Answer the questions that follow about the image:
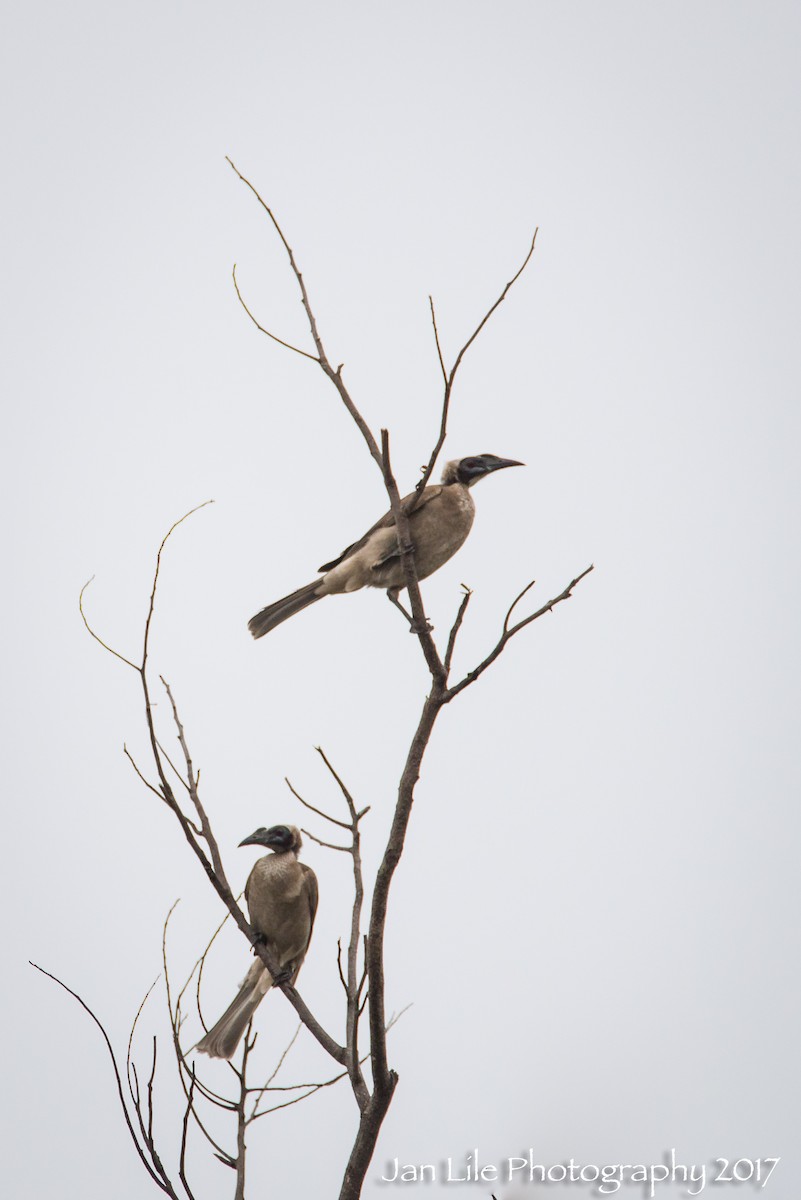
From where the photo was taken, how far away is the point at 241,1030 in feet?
16.4

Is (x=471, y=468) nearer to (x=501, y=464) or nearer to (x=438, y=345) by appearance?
(x=501, y=464)

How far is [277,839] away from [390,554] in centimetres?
158

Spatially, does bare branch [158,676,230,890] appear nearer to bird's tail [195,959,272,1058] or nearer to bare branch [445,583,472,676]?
bare branch [445,583,472,676]

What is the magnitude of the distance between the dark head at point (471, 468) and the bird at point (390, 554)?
7cm

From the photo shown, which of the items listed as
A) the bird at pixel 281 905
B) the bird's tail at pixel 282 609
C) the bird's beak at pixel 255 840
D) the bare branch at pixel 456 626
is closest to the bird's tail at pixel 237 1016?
the bird at pixel 281 905

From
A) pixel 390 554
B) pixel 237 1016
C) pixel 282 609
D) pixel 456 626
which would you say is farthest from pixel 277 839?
pixel 456 626

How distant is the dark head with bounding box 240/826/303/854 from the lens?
5652mm

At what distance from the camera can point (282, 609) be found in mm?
5559

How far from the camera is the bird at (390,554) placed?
17.2 ft

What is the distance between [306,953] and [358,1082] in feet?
8.58

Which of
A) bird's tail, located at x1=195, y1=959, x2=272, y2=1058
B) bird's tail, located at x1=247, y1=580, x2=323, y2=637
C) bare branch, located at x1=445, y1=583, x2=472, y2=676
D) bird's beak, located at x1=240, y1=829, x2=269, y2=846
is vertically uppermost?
bird's tail, located at x1=247, y1=580, x2=323, y2=637

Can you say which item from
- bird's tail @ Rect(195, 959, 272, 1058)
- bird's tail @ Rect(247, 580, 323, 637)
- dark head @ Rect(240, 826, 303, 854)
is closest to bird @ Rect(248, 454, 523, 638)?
bird's tail @ Rect(247, 580, 323, 637)

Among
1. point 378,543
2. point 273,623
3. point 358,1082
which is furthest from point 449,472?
point 358,1082

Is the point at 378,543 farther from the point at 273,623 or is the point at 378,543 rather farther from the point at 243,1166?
the point at 243,1166
